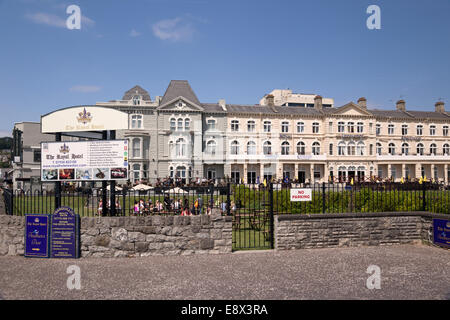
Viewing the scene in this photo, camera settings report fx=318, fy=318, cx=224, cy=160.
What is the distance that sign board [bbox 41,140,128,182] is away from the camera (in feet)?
33.6

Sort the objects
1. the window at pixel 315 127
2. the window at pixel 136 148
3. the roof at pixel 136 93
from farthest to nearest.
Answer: the window at pixel 315 127 → the roof at pixel 136 93 → the window at pixel 136 148

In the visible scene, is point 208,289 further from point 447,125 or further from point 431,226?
point 447,125

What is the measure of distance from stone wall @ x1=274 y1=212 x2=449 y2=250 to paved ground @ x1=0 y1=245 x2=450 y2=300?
0.44 m

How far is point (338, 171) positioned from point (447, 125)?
21488 millimetres

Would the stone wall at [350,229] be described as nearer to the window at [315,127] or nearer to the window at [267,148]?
the window at [267,148]

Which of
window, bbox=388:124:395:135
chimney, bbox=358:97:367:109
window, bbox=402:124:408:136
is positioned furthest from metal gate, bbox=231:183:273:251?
window, bbox=402:124:408:136

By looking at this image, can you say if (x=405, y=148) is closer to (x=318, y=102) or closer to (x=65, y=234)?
(x=318, y=102)

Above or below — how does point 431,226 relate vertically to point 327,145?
below

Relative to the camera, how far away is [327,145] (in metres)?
48.2

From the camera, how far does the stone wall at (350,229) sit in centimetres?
994

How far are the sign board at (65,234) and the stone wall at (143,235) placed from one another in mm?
177

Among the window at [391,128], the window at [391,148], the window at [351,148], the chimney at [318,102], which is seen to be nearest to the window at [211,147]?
the chimney at [318,102]

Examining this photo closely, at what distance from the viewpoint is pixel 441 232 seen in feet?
33.2
